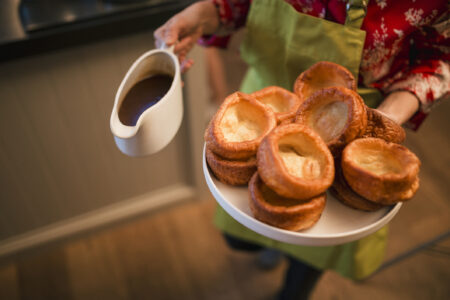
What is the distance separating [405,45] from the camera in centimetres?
71

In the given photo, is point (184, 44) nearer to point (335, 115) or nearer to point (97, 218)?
point (335, 115)

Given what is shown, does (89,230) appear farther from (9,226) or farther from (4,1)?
(4,1)

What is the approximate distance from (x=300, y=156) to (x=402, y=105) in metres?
0.27

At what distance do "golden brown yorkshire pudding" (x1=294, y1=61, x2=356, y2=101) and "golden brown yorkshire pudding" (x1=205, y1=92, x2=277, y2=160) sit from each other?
0.10 m

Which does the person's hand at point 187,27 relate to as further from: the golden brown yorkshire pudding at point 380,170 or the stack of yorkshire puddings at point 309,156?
the golden brown yorkshire pudding at point 380,170

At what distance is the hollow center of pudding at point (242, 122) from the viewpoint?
0.58 m

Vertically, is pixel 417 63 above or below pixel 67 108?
above

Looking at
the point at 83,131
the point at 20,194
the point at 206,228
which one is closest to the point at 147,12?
the point at 83,131

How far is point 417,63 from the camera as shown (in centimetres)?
72

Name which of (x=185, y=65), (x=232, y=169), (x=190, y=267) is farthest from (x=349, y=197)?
(x=190, y=267)

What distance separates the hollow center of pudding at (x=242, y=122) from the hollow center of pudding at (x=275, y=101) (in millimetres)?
50

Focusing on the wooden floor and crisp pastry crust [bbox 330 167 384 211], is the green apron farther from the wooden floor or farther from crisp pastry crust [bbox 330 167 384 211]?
the wooden floor

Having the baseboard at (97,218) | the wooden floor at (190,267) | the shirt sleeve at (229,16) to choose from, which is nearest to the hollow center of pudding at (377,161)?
the shirt sleeve at (229,16)

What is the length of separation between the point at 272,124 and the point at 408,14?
1.15 ft
